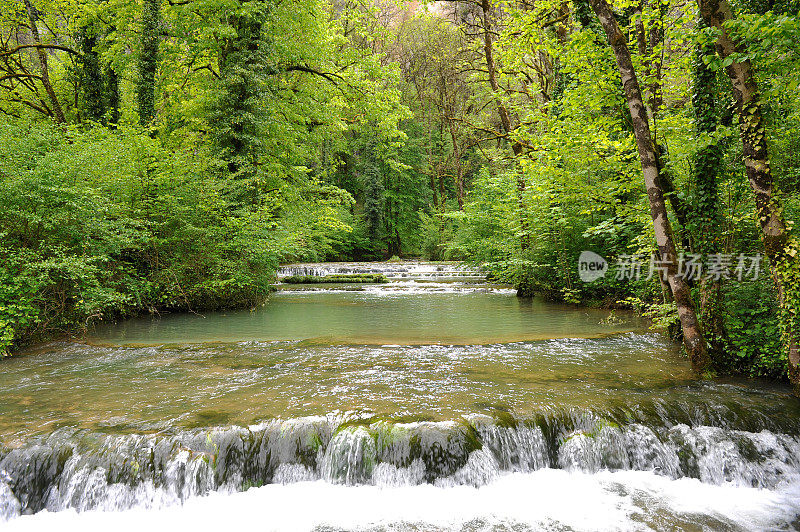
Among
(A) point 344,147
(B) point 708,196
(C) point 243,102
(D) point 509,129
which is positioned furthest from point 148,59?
(B) point 708,196

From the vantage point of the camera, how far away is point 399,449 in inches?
172

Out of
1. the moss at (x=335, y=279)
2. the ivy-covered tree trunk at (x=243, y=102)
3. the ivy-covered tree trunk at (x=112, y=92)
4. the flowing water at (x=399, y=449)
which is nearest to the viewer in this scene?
the flowing water at (x=399, y=449)

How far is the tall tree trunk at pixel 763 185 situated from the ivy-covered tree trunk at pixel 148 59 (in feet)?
48.3

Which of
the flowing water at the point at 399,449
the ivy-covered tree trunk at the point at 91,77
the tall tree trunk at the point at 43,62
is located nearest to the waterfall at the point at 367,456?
the flowing water at the point at 399,449

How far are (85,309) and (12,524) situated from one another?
4393 mm

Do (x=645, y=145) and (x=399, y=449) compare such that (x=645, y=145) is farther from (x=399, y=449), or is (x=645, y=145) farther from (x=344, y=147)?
(x=344, y=147)

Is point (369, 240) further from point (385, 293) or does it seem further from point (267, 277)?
point (267, 277)

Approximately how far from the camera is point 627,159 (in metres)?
7.34

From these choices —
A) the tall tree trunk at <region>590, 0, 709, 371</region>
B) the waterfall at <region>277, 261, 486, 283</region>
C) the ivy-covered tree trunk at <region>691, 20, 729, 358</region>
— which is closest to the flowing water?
the ivy-covered tree trunk at <region>691, 20, 729, 358</region>

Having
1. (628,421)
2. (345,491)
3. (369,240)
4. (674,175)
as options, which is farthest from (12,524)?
(369,240)

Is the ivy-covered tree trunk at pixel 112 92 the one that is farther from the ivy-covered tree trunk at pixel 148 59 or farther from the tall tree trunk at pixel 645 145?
the tall tree trunk at pixel 645 145

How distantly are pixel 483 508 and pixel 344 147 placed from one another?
1728 cm

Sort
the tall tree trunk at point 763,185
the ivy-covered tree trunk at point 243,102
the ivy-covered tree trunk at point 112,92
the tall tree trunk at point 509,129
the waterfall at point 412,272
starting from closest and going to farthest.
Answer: the tall tree trunk at point 763,185, the tall tree trunk at point 509,129, the ivy-covered tree trunk at point 243,102, the ivy-covered tree trunk at point 112,92, the waterfall at point 412,272

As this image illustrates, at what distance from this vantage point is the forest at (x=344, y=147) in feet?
17.5
